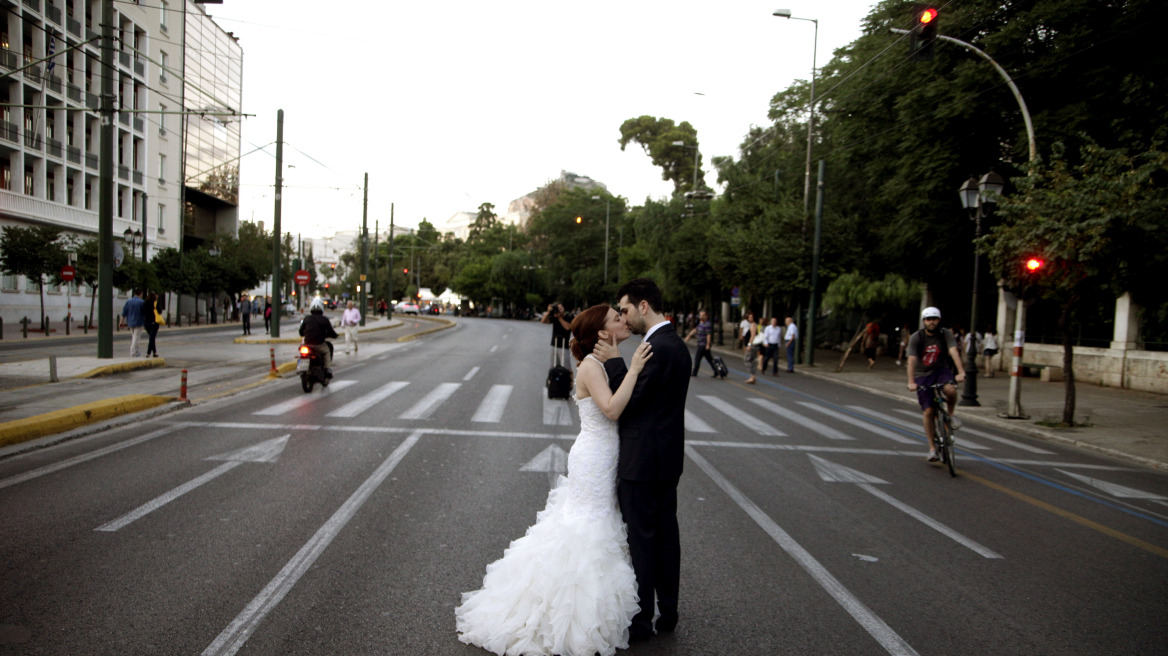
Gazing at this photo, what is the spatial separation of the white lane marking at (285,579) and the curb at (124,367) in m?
10.7

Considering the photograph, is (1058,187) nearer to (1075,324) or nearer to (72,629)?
(1075,324)

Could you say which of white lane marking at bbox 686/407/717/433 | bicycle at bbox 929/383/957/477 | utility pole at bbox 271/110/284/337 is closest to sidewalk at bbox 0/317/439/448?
utility pole at bbox 271/110/284/337

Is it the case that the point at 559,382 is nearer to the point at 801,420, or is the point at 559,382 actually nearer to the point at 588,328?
the point at 801,420

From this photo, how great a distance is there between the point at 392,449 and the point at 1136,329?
20951 mm

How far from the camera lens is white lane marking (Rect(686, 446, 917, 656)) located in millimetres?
4078

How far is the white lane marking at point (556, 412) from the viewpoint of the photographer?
11.5m

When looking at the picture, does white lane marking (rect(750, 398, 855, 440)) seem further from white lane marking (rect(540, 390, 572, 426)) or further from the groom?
the groom

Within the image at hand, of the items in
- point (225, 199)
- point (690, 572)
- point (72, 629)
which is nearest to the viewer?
point (72, 629)

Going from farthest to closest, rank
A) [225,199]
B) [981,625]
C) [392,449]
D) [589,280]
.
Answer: [589,280], [225,199], [392,449], [981,625]

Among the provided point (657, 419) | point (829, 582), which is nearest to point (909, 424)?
point (829, 582)

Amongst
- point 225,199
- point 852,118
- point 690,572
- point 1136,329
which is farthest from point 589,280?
point 690,572

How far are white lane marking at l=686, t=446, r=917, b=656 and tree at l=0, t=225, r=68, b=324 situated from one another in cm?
3349

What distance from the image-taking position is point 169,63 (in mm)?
49844

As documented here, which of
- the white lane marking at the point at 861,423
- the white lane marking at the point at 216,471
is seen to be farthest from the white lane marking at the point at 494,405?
the white lane marking at the point at 861,423
